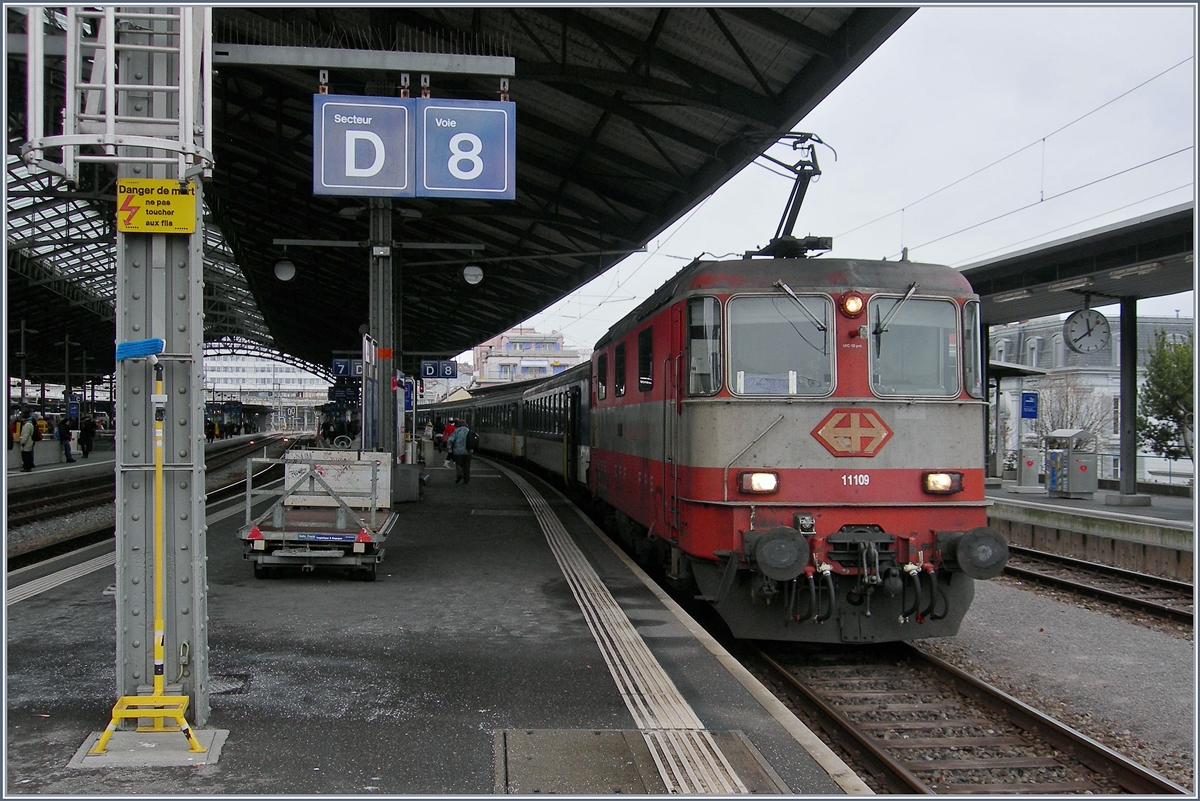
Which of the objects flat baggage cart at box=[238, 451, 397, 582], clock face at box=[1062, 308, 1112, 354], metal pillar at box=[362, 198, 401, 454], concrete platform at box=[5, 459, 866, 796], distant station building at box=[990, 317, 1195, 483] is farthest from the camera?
distant station building at box=[990, 317, 1195, 483]

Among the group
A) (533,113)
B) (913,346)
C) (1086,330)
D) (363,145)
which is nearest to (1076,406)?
Answer: (1086,330)

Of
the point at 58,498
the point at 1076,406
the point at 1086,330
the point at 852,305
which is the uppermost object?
the point at 1086,330

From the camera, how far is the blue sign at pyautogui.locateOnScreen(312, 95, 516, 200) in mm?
8781

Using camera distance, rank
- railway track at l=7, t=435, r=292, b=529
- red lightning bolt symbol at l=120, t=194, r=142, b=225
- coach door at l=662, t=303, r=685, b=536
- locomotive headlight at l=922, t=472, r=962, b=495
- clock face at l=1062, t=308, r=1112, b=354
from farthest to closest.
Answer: clock face at l=1062, t=308, r=1112, b=354 < railway track at l=7, t=435, r=292, b=529 < coach door at l=662, t=303, r=685, b=536 < locomotive headlight at l=922, t=472, r=962, b=495 < red lightning bolt symbol at l=120, t=194, r=142, b=225

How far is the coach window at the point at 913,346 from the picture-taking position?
24.4ft

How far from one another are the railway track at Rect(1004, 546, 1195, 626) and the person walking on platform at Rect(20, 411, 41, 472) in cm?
2554

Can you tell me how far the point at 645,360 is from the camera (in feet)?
30.7

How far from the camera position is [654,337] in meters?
8.82

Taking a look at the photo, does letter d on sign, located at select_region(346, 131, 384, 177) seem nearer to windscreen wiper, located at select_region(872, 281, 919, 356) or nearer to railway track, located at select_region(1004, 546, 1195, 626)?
windscreen wiper, located at select_region(872, 281, 919, 356)

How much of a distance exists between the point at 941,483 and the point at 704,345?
2.23 m

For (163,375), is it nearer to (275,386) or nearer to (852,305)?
(852,305)

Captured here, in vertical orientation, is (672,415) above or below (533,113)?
below

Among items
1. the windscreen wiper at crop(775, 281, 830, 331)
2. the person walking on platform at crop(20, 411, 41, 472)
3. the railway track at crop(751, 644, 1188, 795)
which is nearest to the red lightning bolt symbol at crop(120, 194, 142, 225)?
the windscreen wiper at crop(775, 281, 830, 331)

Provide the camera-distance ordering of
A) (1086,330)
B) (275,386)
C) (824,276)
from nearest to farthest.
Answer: (824,276)
(1086,330)
(275,386)
